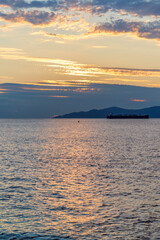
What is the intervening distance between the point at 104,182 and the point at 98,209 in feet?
39.2

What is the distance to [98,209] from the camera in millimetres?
28359

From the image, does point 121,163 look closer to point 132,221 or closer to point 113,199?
point 113,199

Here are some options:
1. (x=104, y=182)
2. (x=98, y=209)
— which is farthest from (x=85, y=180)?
(x=98, y=209)

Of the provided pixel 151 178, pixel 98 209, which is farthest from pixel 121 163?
pixel 98 209

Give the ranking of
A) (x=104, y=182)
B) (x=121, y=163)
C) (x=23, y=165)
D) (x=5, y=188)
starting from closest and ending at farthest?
(x=5, y=188)
(x=104, y=182)
(x=23, y=165)
(x=121, y=163)

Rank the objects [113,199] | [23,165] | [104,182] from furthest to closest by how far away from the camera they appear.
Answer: [23,165]
[104,182]
[113,199]

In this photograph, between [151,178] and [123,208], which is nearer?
[123,208]

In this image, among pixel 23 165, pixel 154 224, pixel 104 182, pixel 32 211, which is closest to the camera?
pixel 154 224

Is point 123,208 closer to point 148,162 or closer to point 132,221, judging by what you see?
point 132,221

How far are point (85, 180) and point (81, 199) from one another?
975cm

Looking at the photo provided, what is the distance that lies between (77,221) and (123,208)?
5.70 meters

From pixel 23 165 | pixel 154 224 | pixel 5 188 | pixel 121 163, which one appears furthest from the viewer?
pixel 121 163

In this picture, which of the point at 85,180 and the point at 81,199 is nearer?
the point at 81,199

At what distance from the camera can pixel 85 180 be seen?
41.5 m
